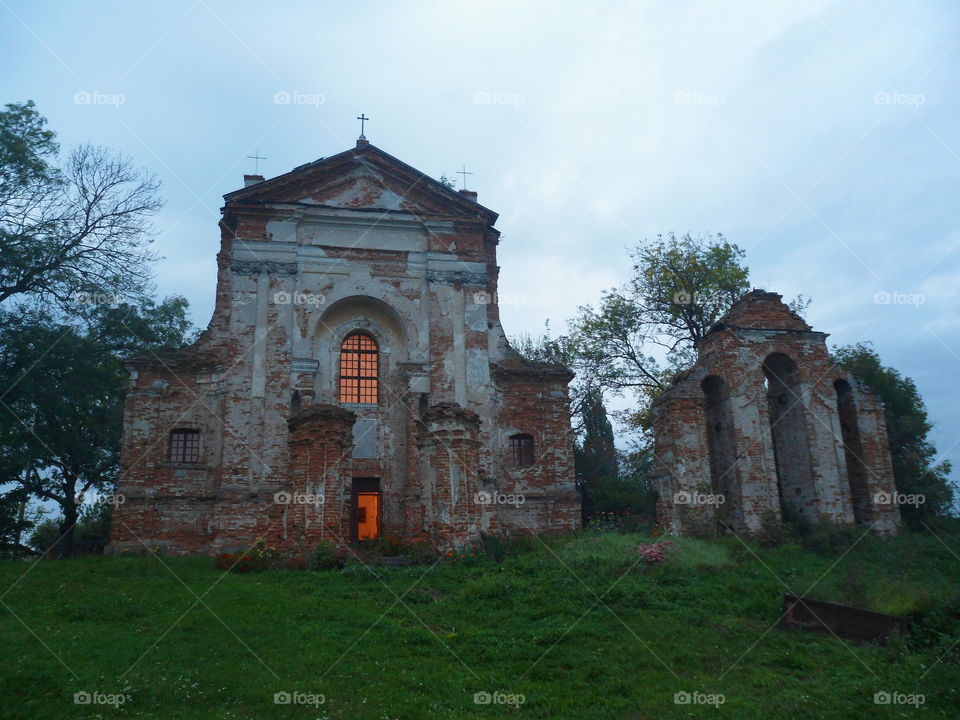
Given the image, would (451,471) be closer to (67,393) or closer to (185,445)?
(185,445)

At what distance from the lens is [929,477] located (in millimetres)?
21734

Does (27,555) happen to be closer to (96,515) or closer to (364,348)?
(96,515)

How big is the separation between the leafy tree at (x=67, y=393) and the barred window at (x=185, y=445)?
9.38ft

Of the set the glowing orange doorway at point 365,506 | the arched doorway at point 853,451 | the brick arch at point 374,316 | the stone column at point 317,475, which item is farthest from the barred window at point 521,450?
the arched doorway at point 853,451

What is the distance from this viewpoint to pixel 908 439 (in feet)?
74.9

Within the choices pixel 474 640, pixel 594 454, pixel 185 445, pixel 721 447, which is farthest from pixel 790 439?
pixel 185 445

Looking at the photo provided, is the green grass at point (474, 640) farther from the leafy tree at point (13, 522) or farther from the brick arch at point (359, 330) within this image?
the leafy tree at point (13, 522)

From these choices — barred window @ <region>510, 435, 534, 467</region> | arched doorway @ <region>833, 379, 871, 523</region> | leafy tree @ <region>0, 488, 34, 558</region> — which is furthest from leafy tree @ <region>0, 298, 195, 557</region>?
arched doorway @ <region>833, 379, 871, 523</region>

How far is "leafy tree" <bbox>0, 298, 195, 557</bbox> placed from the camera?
21.5 meters

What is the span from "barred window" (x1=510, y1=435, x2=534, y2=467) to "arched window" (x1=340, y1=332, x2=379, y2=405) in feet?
15.2

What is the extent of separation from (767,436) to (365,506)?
1151 centimetres

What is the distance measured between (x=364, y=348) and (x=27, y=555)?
48.1 feet

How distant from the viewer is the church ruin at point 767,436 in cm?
1947

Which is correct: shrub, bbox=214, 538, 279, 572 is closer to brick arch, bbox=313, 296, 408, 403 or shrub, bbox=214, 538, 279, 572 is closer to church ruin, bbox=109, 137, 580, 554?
church ruin, bbox=109, 137, 580, 554
